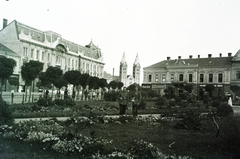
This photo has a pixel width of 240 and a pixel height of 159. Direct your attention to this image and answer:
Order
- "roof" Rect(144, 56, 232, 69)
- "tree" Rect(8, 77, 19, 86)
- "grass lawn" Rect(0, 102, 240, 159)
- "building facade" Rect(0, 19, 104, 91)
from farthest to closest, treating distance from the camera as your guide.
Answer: "building facade" Rect(0, 19, 104, 91)
"roof" Rect(144, 56, 232, 69)
"tree" Rect(8, 77, 19, 86)
"grass lawn" Rect(0, 102, 240, 159)

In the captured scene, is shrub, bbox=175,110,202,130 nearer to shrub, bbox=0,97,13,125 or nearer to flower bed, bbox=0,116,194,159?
flower bed, bbox=0,116,194,159

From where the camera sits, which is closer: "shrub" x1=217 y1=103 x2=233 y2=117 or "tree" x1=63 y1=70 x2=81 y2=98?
"shrub" x1=217 y1=103 x2=233 y2=117

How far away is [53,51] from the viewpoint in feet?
129

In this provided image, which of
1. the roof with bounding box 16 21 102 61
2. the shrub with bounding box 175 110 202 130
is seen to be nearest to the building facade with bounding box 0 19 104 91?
the roof with bounding box 16 21 102 61

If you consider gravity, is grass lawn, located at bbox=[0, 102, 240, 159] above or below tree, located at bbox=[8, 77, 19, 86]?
below

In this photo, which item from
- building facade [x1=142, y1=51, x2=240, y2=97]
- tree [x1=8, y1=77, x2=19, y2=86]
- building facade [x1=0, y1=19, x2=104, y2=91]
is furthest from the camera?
building facade [x1=0, y1=19, x2=104, y2=91]

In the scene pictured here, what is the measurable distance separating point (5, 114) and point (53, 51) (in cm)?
3354

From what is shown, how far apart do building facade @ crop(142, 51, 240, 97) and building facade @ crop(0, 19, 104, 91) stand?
38.2ft

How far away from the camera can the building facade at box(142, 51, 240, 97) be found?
58.9ft

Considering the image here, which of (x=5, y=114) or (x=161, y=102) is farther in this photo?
(x=161, y=102)

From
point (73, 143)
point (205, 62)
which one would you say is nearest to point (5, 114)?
point (73, 143)

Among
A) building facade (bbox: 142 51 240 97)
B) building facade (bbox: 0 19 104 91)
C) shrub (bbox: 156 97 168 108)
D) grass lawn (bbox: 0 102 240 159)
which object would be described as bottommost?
grass lawn (bbox: 0 102 240 159)

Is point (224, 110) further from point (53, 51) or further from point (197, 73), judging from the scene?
point (53, 51)

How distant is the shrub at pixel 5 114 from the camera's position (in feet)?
23.3
